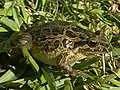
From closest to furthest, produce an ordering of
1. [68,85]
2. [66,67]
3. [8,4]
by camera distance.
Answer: [68,85]
[66,67]
[8,4]

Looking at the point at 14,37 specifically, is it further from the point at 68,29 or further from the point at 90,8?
the point at 90,8

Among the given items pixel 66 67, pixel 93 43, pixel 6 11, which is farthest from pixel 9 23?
pixel 93 43

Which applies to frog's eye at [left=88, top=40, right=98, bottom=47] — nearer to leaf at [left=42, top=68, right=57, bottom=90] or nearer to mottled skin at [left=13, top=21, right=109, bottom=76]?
mottled skin at [left=13, top=21, right=109, bottom=76]

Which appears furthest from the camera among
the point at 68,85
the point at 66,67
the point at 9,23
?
the point at 9,23

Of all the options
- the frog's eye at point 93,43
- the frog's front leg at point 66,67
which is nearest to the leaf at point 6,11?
the frog's front leg at point 66,67

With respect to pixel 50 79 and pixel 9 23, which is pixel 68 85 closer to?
pixel 50 79

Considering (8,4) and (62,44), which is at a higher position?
(8,4)
